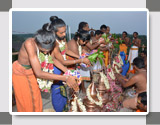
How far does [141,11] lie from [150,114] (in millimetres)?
1526

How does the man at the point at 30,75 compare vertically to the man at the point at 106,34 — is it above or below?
below

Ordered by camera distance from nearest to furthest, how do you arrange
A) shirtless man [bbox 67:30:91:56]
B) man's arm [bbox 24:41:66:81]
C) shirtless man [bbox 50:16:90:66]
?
man's arm [bbox 24:41:66:81]
shirtless man [bbox 50:16:90:66]
shirtless man [bbox 67:30:91:56]

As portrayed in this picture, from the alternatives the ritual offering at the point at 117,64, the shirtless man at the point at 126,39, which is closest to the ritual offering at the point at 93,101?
the ritual offering at the point at 117,64

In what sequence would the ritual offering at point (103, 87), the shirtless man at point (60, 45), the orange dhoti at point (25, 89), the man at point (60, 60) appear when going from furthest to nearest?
1. the ritual offering at point (103, 87)
2. the man at point (60, 60)
3. the shirtless man at point (60, 45)
4. the orange dhoti at point (25, 89)

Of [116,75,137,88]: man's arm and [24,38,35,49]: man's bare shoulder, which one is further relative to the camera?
[116,75,137,88]: man's arm

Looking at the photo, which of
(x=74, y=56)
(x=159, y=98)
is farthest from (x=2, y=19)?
(x=159, y=98)

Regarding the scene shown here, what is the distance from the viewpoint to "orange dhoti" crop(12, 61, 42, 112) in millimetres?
2469

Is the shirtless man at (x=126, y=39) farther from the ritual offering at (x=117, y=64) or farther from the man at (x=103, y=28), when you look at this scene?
the ritual offering at (x=117, y=64)

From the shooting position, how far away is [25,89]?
250cm

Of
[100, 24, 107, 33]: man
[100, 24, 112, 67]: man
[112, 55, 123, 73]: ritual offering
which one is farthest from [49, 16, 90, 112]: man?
[100, 24, 107, 33]: man

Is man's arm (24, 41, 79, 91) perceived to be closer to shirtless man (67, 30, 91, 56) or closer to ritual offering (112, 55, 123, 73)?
shirtless man (67, 30, 91, 56)

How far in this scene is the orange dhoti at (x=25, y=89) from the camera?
2.47 metres

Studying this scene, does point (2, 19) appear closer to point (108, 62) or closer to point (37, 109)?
point (37, 109)

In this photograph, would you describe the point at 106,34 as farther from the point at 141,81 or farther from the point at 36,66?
the point at 36,66
